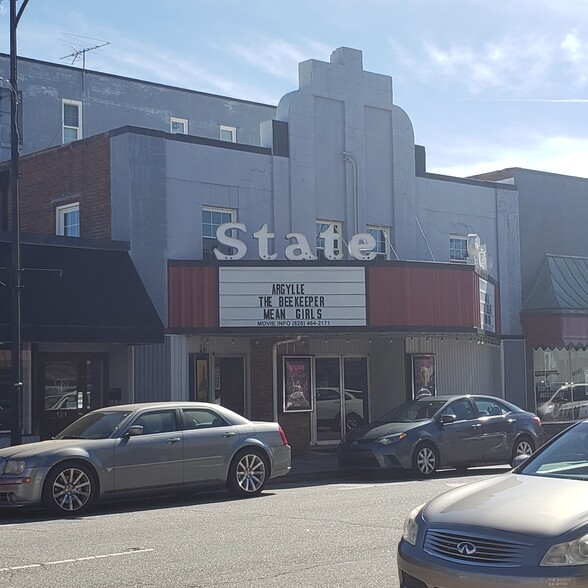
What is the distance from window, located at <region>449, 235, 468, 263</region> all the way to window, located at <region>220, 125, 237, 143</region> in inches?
426

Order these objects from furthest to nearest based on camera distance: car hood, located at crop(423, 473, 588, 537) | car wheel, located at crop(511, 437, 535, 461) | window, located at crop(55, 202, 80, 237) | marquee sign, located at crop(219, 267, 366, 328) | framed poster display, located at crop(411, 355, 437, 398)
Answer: framed poster display, located at crop(411, 355, 437, 398) → window, located at crop(55, 202, 80, 237) → marquee sign, located at crop(219, 267, 366, 328) → car wheel, located at crop(511, 437, 535, 461) → car hood, located at crop(423, 473, 588, 537)

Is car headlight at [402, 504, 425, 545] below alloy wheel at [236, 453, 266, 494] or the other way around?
the other way around

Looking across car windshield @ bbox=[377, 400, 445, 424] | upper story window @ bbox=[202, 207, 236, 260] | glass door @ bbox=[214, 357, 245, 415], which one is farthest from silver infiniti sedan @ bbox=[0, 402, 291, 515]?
glass door @ bbox=[214, 357, 245, 415]

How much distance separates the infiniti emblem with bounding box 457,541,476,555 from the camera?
641cm

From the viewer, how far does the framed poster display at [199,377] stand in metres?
21.8

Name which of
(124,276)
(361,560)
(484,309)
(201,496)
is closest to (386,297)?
(484,309)

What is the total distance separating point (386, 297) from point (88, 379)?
6282 mm

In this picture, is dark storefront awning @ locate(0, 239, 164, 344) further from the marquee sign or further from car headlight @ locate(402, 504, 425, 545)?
car headlight @ locate(402, 504, 425, 545)

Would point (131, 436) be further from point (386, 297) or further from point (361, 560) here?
point (386, 297)

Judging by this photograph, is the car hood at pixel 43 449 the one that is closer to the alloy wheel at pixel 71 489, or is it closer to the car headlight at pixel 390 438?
the alloy wheel at pixel 71 489

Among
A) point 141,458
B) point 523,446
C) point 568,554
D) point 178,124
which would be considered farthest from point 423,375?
point 568,554

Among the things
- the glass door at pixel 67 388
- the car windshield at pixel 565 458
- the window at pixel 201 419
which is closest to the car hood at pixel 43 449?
the window at pixel 201 419

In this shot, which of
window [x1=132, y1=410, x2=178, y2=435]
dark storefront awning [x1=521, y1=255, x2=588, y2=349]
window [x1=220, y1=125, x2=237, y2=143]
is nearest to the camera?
window [x1=132, y1=410, x2=178, y2=435]

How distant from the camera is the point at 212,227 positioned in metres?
21.6
